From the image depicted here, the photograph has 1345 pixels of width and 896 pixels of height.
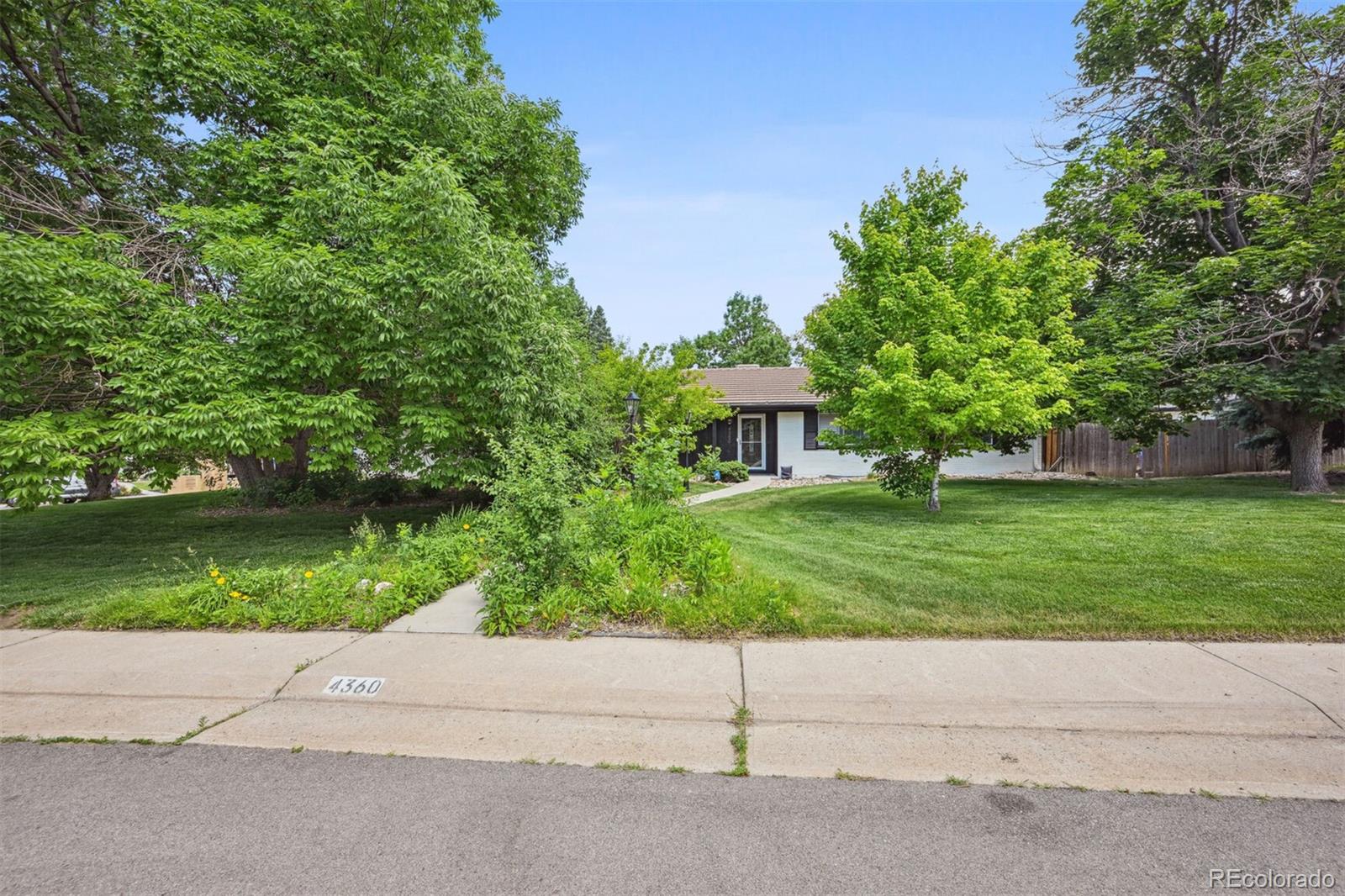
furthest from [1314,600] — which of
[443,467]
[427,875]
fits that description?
[443,467]

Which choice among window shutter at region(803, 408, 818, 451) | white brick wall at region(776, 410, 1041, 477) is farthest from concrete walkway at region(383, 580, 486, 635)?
window shutter at region(803, 408, 818, 451)

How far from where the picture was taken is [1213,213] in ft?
40.2

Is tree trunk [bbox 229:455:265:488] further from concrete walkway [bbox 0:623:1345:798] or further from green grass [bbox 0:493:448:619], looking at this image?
concrete walkway [bbox 0:623:1345:798]

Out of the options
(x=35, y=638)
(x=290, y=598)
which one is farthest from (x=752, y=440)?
(x=35, y=638)

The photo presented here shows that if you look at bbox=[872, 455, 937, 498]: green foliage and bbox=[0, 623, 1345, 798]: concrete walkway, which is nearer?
bbox=[0, 623, 1345, 798]: concrete walkway

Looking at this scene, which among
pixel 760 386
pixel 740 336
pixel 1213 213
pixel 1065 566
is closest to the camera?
pixel 1065 566

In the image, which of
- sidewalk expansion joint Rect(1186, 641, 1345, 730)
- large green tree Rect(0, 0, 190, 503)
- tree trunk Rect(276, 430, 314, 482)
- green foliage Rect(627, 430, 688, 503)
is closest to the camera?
sidewalk expansion joint Rect(1186, 641, 1345, 730)

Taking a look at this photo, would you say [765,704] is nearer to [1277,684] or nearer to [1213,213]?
[1277,684]

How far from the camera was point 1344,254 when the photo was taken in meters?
8.77

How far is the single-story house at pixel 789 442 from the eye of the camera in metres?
17.0

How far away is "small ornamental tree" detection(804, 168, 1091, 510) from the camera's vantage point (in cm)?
795

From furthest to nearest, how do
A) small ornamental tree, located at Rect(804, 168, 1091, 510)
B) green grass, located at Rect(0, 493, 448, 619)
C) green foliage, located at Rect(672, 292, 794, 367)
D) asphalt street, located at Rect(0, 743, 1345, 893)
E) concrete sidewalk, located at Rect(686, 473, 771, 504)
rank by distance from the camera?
green foliage, located at Rect(672, 292, 794, 367) < concrete sidewalk, located at Rect(686, 473, 771, 504) < small ornamental tree, located at Rect(804, 168, 1091, 510) < green grass, located at Rect(0, 493, 448, 619) < asphalt street, located at Rect(0, 743, 1345, 893)

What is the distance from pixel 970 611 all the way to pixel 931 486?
5.48 metres

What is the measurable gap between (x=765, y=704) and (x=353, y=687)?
105 inches
